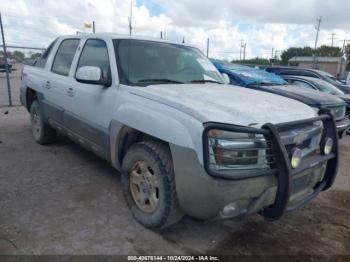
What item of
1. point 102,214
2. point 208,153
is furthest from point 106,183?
point 208,153

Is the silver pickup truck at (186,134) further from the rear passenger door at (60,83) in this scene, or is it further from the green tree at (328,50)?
the green tree at (328,50)

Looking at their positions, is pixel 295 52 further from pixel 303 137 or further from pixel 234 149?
pixel 234 149

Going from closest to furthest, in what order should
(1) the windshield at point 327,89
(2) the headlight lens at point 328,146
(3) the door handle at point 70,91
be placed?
(2) the headlight lens at point 328,146 → (3) the door handle at point 70,91 → (1) the windshield at point 327,89

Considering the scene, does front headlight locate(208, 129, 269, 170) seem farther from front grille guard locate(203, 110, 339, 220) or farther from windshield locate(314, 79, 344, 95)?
windshield locate(314, 79, 344, 95)

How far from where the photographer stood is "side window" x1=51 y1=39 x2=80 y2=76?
469cm

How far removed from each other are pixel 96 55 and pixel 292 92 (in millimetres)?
4161

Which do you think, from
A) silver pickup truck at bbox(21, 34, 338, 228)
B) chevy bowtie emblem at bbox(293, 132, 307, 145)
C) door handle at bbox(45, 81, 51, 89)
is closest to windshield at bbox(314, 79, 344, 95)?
silver pickup truck at bbox(21, 34, 338, 228)

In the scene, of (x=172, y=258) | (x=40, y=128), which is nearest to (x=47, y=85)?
(x=40, y=128)

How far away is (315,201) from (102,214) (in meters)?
2.63

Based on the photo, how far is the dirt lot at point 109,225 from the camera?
301 cm

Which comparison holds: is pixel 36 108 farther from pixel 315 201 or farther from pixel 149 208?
pixel 315 201

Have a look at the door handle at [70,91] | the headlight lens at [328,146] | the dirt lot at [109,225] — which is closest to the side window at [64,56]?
the door handle at [70,91]

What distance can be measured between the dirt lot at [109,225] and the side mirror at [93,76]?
134 cm

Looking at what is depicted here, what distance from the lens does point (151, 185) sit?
10.5ft
